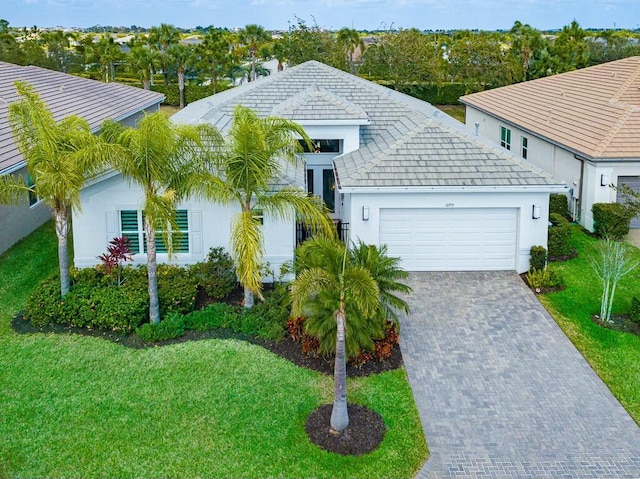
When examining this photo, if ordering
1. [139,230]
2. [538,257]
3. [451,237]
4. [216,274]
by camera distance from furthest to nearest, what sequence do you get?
[451,237] → [538,257] → [139,230] → [216,274]

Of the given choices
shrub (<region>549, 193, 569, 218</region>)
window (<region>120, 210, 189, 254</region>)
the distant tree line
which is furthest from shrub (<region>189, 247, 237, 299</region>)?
the distant tree line

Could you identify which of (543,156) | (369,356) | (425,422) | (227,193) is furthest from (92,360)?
(543,156)

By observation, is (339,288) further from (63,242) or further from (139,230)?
(139,230)

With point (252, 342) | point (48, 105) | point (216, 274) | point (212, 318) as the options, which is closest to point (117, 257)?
point (216, 274)

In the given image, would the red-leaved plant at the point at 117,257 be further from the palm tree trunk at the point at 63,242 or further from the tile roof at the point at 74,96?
the tile roof at the point at 74,96

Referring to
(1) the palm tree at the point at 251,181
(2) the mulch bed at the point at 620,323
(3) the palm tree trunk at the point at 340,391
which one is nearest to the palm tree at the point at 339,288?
(3) the palm tree trunk at the point at 340,391

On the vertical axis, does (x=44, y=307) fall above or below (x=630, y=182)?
below

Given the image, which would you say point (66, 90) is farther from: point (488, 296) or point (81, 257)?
point (488, 296)
